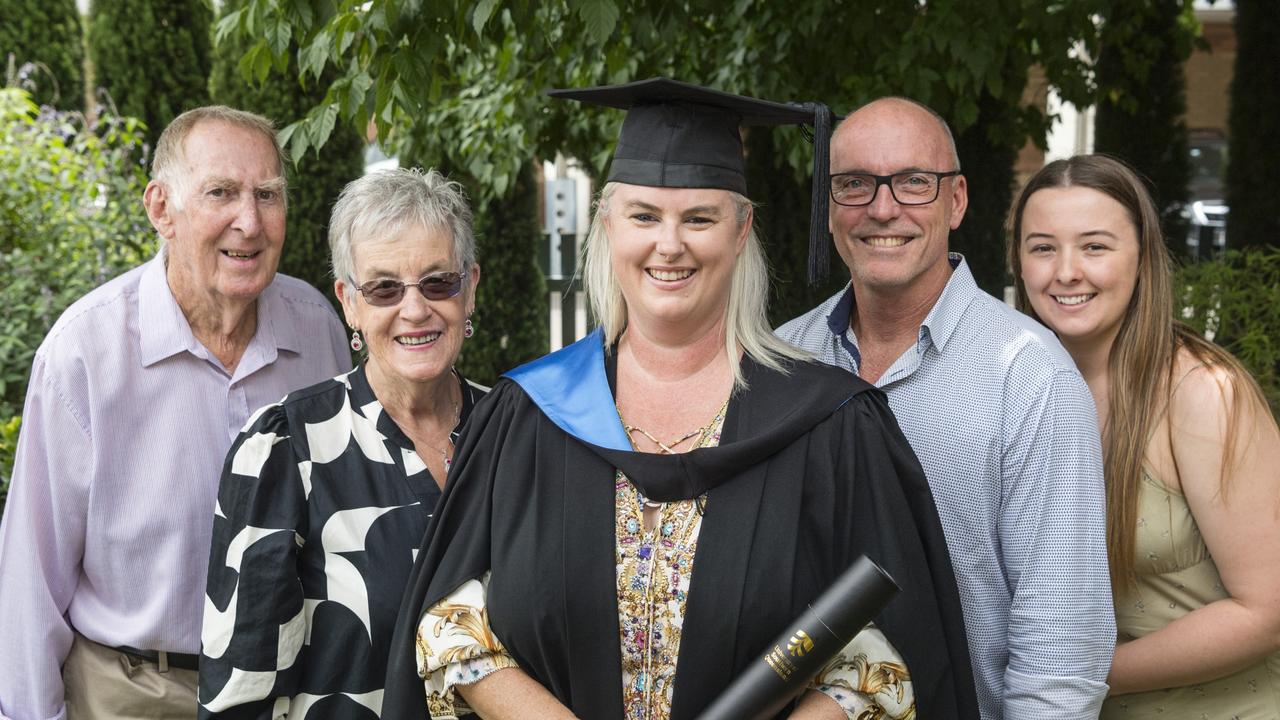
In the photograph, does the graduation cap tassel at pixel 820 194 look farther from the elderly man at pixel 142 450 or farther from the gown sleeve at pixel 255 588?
the elderly man at pixel 142 450

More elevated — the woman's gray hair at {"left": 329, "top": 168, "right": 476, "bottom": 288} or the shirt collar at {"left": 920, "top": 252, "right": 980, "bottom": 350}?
the woman's gray hair at {"left": 329, "top": 168, "right": 476, "bottom": 288}

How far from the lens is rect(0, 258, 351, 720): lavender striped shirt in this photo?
261cm

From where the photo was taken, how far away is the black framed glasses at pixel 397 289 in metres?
2.51

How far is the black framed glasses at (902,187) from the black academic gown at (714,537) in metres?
0.56

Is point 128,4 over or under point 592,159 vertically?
over

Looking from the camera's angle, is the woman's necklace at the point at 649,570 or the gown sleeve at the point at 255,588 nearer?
the woman's necklace at the point at 649,570

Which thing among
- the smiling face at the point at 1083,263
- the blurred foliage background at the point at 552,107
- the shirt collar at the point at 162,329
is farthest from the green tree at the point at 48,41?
the smiling face at the point at 1083,263

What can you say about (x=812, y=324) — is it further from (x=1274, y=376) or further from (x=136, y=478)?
(x=1274, y=376)

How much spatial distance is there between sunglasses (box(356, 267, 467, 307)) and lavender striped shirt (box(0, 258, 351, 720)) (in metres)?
0.51

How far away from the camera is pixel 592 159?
5.95 m

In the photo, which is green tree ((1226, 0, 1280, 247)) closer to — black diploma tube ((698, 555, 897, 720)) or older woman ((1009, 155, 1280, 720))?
older woman ((1009, 155, 1280, 720))

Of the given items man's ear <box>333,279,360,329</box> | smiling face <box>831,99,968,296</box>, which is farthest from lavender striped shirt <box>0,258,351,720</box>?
smiling face <box>831,99,968,296</box>

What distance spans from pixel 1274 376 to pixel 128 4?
924 cm

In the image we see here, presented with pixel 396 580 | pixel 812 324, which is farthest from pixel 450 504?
pixel 812 324
